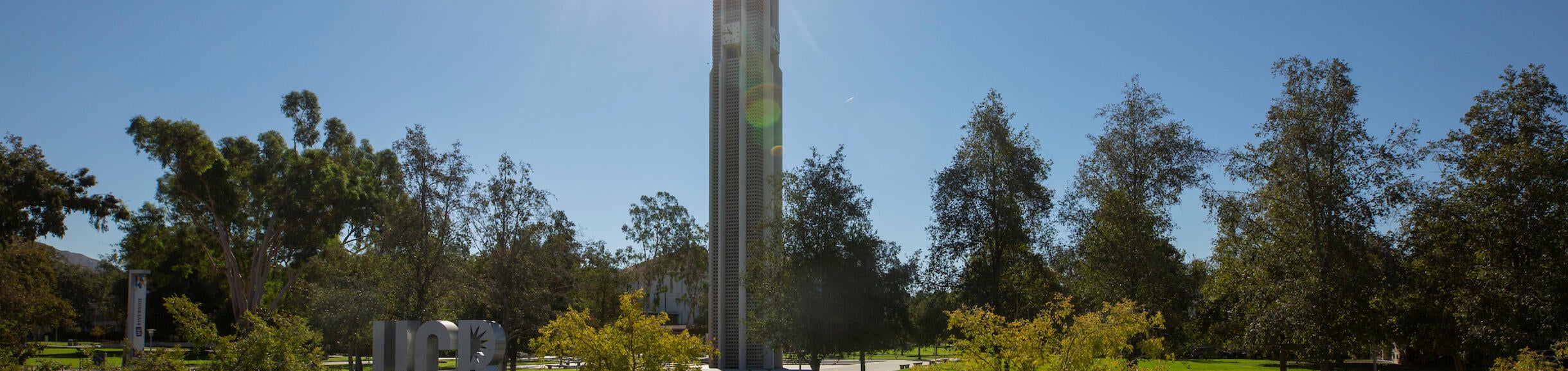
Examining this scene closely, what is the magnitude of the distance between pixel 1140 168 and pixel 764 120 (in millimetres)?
17924

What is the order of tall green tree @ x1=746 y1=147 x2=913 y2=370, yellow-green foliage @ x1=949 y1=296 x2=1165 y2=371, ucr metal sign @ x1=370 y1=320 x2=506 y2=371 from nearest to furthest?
1. yellow-green foliage @ x1=949 y1=296 x2=1165 y2=371
2. ucr metal sign @ x1=370 y1=320 x2=506 y2=371
3. tall green tree @ x1=746 y1=147 x2=913 y2=370

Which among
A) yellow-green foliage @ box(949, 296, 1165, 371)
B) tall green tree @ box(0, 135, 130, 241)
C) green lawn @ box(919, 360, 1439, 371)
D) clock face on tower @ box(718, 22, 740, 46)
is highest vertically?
clock face on tower @ box(718, 22, 740, 46)

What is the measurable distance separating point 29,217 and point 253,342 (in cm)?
2242

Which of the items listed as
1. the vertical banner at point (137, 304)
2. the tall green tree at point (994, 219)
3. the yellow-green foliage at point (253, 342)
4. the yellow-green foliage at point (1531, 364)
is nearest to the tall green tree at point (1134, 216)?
the tall green tree at point (994, 219)

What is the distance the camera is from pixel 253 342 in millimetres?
13648

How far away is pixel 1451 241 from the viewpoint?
746 inches

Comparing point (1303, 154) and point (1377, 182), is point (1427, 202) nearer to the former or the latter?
point (1377, 182)

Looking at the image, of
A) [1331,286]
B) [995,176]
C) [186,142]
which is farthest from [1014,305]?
[186,142]

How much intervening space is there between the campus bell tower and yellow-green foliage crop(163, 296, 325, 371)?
23.6 metres

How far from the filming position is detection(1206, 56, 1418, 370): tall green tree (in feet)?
65.2

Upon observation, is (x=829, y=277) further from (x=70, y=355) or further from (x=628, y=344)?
(x=70, y=355)

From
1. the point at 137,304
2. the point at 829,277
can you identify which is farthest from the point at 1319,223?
the point at 137,304

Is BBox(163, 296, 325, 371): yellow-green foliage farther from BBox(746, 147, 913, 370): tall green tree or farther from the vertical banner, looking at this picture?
the vertical banner

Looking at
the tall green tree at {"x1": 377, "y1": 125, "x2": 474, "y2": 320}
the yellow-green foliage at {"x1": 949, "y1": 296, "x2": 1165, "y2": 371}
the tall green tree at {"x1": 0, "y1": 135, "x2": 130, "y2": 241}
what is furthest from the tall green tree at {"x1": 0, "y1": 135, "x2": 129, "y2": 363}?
the yellow-green foliage at {"x1": 949, "y1": 296, "x2": 1165, "y2": 371}
